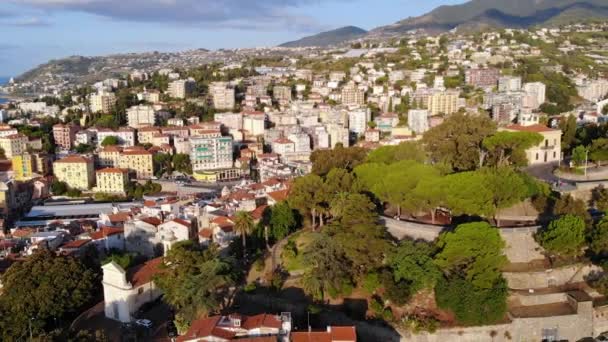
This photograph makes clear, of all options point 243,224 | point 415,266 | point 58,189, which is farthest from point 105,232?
point 58,189

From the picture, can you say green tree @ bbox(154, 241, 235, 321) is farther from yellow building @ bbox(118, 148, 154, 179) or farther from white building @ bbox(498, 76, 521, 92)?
white building @ bbox(498, 76, 521, 92)

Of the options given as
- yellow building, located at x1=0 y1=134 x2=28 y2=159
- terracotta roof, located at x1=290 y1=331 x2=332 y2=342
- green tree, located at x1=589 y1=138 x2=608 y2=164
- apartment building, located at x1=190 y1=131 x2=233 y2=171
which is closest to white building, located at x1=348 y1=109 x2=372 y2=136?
apartment building, located at x1=190 y1=131 x2=233 y2=171

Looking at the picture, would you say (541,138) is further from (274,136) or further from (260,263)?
(274,136)

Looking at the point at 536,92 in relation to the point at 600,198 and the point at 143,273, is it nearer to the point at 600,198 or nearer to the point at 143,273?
the point at 600,198

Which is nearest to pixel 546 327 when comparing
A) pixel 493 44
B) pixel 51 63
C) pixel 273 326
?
pixel 273 326

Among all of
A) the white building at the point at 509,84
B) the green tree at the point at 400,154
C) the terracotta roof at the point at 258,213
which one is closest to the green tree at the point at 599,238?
the green tree at the point at 400,154

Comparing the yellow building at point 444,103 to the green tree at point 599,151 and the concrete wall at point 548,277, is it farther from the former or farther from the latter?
the concrete wall at point 548,277

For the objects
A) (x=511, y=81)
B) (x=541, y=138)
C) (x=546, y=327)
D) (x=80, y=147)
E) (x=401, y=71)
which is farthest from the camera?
(x=401, y=71)
